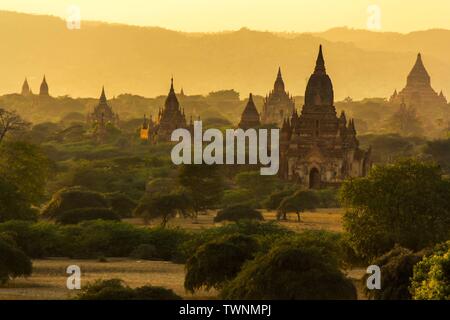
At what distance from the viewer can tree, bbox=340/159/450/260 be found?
1860 inches

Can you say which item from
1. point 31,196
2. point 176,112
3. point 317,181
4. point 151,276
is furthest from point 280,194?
point 176,112

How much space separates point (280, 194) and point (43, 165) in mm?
19851

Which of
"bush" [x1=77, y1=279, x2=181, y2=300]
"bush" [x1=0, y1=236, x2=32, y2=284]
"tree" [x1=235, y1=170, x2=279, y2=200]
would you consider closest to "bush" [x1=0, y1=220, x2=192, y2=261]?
"bush" [x1=0, y1=236, x2=32, y2=284]

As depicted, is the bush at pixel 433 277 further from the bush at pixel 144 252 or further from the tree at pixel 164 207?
the tree at pixel 164 207

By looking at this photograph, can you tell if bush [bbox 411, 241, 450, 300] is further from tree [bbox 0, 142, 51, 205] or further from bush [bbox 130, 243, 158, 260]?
tree [bbox 0, 142, 51, 205]

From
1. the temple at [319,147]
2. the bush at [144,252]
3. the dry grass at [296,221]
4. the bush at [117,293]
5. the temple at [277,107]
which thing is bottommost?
the bush at [144,252]

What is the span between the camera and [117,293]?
33.1m

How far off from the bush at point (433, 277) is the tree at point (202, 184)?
40.0 meters

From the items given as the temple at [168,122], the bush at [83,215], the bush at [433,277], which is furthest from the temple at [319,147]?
the bush at [433,277]

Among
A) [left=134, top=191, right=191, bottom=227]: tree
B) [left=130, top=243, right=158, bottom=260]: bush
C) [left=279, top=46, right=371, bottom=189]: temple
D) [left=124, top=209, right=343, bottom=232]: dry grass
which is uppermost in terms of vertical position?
[left=279, top=46, right=371, bottom=189]: temple

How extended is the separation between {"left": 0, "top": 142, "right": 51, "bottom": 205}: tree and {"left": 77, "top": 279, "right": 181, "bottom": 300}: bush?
32347mm

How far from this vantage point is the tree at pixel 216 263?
3997cm
